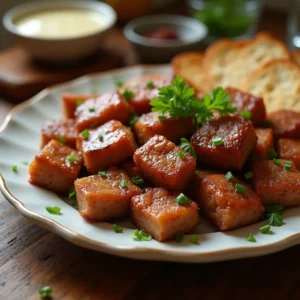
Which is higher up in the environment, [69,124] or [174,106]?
[174,106]

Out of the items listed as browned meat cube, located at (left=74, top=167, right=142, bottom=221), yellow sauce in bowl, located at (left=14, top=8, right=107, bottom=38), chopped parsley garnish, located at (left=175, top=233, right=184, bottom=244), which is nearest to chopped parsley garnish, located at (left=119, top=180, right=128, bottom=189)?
browned meat cube, located at (left=74, top=167, right=142, bottom=221)

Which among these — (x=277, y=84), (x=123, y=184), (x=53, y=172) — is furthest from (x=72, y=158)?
(x=277, y=84)

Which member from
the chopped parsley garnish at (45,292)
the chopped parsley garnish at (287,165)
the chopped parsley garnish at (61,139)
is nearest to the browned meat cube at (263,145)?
the chopped parsley garnish at (287,165)

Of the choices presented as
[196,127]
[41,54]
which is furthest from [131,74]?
[196,127]

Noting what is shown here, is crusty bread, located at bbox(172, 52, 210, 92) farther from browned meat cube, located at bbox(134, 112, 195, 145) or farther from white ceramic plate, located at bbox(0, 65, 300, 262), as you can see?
white ceramic plate, located at bbox(0, 65, 300, 262)

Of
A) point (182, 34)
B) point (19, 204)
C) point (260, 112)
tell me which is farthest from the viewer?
point (182, 34)

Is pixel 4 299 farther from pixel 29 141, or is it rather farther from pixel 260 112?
pixel 260 112
